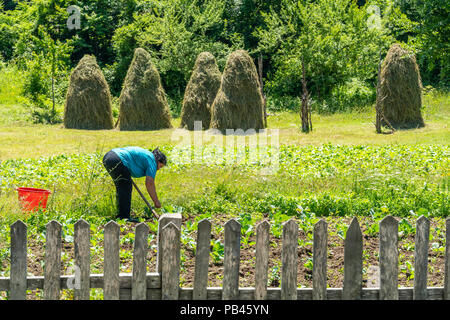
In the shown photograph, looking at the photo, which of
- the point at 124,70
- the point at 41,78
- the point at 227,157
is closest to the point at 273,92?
the point at 124,70

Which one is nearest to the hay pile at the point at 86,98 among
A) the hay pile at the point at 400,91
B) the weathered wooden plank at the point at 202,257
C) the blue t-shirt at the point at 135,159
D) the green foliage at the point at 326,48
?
the green foliage at the point at 326,48

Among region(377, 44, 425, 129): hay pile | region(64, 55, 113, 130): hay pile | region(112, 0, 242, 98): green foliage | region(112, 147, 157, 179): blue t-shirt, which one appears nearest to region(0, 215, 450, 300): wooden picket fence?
region(112, 147, 157, 179): blue t-shirt

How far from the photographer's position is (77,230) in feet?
11.7

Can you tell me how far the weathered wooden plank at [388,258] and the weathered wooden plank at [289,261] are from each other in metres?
0.56

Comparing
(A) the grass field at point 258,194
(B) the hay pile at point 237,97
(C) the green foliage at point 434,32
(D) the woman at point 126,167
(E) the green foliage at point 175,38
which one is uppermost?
(E) the green foliage at point 175,38

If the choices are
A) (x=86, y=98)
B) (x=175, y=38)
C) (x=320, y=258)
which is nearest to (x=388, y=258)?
(x=320, y=258)

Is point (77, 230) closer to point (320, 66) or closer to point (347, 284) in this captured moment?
point (347, 284)

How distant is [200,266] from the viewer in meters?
3.63

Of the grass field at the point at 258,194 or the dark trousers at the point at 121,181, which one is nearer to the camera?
the grass field at the point at 258,194

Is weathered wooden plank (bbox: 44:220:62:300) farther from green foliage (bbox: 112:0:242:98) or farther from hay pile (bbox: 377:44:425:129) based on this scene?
green foliage (bbox: 112:0:242:98)

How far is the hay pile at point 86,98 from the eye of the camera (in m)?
19.7

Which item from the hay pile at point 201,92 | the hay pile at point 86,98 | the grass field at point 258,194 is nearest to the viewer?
the grass field at point 258,194

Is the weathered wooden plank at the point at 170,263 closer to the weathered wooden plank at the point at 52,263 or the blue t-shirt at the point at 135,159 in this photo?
the weathered wooden plank at the point at 52,263

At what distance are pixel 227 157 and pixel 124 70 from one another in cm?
1691
